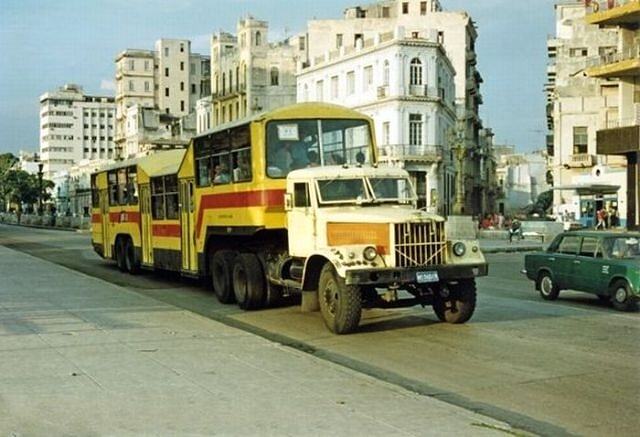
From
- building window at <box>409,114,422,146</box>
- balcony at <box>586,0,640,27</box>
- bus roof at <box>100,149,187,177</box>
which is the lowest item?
bus roof at <box>100,149,187,177</box>

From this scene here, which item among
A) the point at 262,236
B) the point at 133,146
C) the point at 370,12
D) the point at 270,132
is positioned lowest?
the point at 262,236

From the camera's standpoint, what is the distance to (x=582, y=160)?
6025 centimetres

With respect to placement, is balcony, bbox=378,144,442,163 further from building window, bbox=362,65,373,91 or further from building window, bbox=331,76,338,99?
building window, bbox=331,76,338,99

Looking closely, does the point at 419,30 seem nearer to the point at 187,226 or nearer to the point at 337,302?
the point at 187,226

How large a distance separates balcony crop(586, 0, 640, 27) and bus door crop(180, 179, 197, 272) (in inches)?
1222

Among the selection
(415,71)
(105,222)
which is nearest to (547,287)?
(105,222)

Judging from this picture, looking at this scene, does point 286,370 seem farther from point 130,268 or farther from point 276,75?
point 276,75

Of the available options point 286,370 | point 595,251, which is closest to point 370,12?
point 595,251

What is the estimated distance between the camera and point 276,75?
92.3m

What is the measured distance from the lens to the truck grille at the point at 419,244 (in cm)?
1329

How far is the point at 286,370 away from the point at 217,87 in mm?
92114

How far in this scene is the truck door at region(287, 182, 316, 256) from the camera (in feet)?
47.6

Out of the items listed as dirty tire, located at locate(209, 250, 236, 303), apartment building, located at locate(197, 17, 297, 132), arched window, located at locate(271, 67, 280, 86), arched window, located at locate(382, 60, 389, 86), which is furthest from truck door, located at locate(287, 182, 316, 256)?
arched window, located at locate(271, 67, 280, 86)

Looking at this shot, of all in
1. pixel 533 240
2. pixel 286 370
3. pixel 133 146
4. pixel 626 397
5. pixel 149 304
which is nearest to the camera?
pixel 626 397
